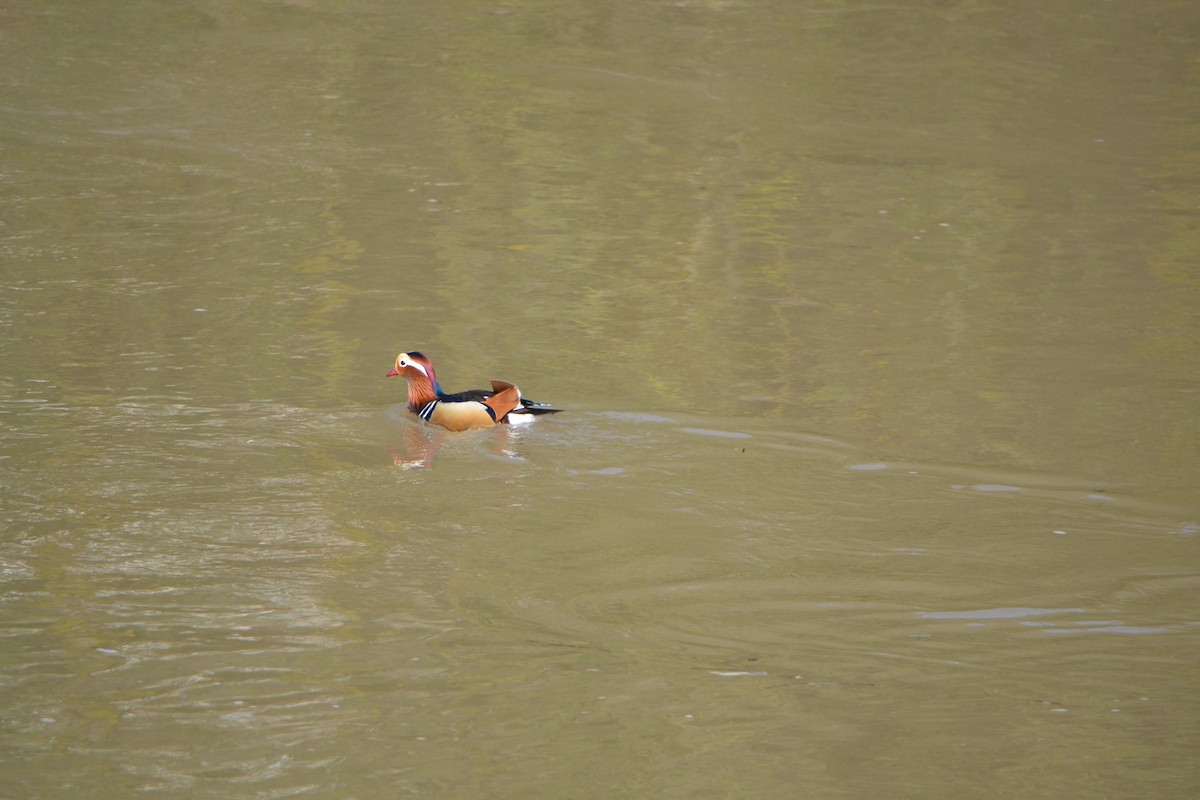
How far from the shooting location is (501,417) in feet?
22.5

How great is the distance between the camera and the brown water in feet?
14.6

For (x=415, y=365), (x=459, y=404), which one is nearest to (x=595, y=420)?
(x=459, y=404)

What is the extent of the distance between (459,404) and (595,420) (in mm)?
632

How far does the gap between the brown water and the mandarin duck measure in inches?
4.1

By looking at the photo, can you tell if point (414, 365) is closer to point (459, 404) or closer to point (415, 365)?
point (415, 365)

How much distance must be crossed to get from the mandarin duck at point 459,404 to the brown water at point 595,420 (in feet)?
0.34

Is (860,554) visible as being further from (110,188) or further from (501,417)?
(110,188)

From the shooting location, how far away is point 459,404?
22.8 ft

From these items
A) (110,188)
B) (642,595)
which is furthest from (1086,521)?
(110,188)

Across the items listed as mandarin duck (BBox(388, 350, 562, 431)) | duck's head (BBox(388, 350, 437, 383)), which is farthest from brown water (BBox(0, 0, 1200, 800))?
duck's head (BBox(388, 350, 437, 383))

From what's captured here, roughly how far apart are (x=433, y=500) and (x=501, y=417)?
2.70ft

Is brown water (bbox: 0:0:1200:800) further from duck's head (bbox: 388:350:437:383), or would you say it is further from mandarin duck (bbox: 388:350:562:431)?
duck's head (bbox: 388:350:437:383)

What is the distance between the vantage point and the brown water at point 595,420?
4.44m

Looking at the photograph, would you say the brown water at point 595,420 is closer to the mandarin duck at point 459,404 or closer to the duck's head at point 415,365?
the mandarin duck at point 459,404
